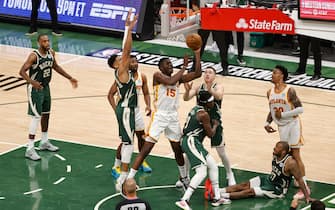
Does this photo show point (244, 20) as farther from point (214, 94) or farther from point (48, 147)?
Result: point (214, 94)

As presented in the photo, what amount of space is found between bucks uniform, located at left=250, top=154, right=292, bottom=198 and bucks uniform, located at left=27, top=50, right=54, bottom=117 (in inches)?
138

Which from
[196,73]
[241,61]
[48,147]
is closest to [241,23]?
[241,61]

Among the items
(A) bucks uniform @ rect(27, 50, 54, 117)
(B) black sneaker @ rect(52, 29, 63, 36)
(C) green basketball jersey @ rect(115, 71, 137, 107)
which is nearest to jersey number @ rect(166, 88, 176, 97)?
(C) green basketball jersey @ rect(115, 71, 137, 107)

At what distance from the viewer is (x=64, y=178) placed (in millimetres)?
14711

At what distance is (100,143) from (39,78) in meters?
1.68

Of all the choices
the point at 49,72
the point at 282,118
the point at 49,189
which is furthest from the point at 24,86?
the point at 282,118

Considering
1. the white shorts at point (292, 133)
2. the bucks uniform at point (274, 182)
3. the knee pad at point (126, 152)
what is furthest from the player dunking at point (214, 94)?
the knee pad at point (126, 152)

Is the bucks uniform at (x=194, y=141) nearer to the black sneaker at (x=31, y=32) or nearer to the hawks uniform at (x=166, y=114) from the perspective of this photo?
the hawks uniform at (x=166, y=114)

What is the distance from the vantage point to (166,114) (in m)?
13.8

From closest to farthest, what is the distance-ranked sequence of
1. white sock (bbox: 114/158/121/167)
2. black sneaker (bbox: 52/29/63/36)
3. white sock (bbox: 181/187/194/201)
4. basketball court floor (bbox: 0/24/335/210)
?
white sock (bbox: 181/187/194/201), basketball court floor (bbox: 0/24/335/210), white sock (bbox: 114/158/121/167), black sneaker (bbox: 52/29/63/36)

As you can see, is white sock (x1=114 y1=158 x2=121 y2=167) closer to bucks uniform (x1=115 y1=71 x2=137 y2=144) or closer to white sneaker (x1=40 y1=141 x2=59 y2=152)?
bucks uniform (x1=115 y1=71 x2=137 y2=144)

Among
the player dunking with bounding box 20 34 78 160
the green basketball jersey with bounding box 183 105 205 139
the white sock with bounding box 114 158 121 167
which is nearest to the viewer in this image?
the green basketball jersey with bounding box 183 105 205 139

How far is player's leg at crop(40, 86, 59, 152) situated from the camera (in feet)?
50.6

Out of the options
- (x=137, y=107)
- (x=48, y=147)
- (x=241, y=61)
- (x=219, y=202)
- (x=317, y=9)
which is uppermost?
(x=317, y=9)
